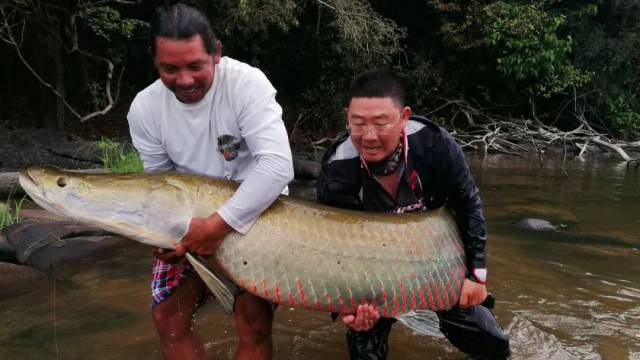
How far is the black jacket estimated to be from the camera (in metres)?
2.43

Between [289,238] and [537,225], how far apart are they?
166 inches

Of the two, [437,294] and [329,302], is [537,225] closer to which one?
[437,294]

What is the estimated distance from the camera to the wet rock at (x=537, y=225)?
18.3 ft

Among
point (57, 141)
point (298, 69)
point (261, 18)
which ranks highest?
point (261, 18)

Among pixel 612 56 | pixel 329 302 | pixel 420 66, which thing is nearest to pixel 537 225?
pixel 329 302

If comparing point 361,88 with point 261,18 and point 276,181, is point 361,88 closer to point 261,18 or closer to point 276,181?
point 276,181

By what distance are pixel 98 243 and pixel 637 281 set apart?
167 inches

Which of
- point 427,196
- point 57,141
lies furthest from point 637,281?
point 57,141

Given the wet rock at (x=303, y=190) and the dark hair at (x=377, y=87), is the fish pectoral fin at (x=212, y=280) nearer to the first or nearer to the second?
the dark hair at (x=377, y=87)

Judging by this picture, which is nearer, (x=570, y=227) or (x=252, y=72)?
(x=252, y=72)

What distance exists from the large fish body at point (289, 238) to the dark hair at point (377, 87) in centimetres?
50

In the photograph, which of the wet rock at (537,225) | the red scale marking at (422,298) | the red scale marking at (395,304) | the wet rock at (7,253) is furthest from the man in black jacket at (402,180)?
the wet rock at (537,225)

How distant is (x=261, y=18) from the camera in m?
10.4

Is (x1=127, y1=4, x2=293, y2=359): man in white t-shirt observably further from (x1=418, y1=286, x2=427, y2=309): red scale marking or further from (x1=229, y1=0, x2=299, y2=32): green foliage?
(x1=229, y1=0, x2=299, y2=32): green foliage
